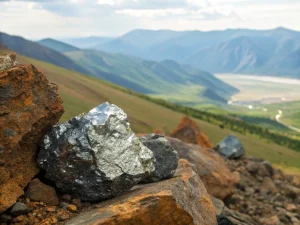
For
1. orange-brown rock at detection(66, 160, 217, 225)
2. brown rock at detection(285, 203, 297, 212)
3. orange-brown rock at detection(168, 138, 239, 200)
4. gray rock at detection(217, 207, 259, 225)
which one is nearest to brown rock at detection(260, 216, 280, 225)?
orange-brown rock at detection(168, 138, 239, 200)

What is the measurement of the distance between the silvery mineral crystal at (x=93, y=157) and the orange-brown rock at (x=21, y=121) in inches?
19.1

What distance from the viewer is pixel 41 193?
508 inches

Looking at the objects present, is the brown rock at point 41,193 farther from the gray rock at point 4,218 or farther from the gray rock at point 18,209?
the gray rock at point 4,218

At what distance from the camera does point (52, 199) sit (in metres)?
12.9

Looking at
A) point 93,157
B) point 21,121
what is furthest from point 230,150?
point 21,121

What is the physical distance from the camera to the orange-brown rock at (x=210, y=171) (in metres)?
25.3

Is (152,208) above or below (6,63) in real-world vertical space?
below

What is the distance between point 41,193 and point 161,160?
200 inches

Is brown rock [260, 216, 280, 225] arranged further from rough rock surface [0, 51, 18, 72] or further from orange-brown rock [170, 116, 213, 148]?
orange-brown rock [170, 116, 213, 148]

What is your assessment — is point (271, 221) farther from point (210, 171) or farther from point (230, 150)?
point (230, 150)

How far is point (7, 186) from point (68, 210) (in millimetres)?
2112

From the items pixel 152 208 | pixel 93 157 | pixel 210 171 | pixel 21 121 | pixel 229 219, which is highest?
pixel 21 121

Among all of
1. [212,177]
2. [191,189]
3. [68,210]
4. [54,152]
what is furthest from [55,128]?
[212,177]

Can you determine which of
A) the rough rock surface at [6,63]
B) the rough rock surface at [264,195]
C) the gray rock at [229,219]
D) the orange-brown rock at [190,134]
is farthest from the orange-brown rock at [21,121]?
the orange-brown rock at [190,134]
